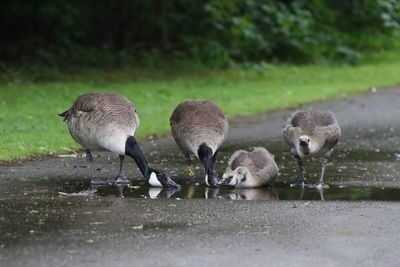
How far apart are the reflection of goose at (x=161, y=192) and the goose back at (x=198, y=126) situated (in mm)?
539

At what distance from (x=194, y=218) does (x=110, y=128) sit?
2.05m

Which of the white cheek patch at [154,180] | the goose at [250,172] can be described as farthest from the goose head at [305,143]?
the white cheek patch at [154,180]

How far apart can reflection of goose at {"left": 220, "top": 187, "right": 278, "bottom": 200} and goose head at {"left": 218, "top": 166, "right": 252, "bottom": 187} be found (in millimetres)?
91

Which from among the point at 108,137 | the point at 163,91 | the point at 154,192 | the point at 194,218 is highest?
the point at 163,91

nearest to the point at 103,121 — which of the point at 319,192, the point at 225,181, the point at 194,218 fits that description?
the point at 225,181

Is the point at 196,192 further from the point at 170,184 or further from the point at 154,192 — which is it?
the point at 154,192

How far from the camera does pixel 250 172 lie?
10.0 metres

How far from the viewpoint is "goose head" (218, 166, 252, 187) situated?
32.6ft

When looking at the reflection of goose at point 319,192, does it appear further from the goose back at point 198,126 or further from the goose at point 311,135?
the goose back at point 198,126

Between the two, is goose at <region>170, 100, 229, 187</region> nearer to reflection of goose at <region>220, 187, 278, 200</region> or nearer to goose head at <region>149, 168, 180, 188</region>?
reflection of goose at <region>220, 187, 278, 200</region>

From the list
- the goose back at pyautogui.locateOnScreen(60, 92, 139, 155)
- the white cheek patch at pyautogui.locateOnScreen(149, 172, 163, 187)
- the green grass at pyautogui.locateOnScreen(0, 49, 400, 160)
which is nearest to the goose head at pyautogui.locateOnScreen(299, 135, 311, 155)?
the white cheek patch at pyautogui.locateOnScreen(149, 172, 163, 187)

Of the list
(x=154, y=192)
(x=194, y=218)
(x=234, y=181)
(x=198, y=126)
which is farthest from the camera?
(x=198, y=126)

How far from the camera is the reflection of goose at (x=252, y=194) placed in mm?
9469

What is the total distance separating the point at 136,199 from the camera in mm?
9055
